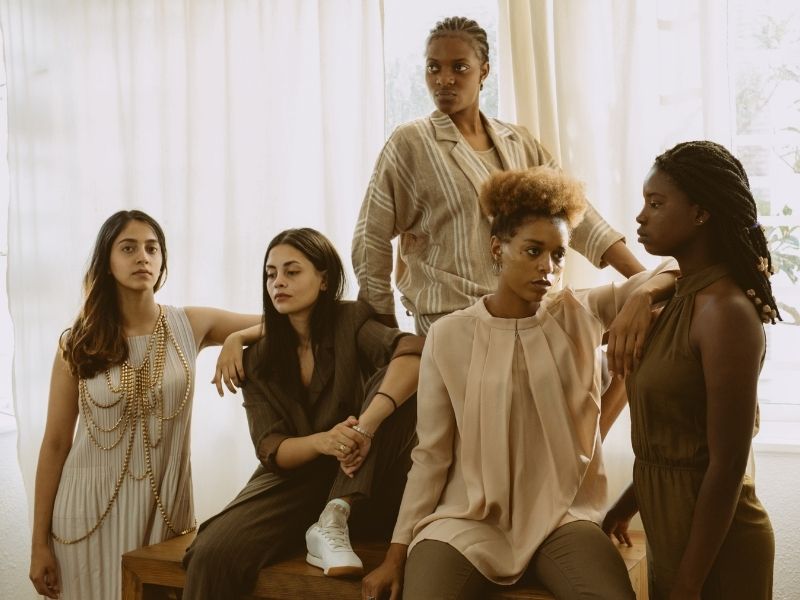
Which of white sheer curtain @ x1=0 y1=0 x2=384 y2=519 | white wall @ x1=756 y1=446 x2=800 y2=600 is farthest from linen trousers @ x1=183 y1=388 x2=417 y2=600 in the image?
white wall @ x1=756 y1=446 x2=800 y2=600

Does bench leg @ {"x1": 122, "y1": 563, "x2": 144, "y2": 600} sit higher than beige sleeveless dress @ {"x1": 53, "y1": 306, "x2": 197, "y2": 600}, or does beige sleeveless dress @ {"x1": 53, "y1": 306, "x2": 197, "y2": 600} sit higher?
beige sleeveless dress @ {"x1": 53, "y1": 306, "x2": 197, "y2": 600}

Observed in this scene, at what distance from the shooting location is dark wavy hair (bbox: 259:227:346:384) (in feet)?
8.23

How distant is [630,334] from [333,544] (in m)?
0.81

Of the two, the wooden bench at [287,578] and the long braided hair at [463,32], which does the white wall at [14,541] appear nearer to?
the wooden bench at [287,578]

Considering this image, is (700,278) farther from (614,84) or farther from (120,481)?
(120,481)

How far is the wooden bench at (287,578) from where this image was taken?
2.20 meters

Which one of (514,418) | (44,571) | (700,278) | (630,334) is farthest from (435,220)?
(44,571)

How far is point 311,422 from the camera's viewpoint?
251cm

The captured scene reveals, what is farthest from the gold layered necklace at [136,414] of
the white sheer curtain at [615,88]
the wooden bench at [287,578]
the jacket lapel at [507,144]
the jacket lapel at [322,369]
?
the white sheer curtain at [615,88]

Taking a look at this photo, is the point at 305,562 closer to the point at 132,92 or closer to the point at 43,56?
the point at 132,92

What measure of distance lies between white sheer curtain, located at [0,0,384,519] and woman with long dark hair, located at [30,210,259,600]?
1.59 ft

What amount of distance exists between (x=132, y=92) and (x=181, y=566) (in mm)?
1640

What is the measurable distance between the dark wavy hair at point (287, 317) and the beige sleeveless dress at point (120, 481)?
0.33 m

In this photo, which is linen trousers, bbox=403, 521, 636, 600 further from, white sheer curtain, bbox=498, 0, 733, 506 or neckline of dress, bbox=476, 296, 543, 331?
white sheer curtain, bbox=498, 0, 733, 506
